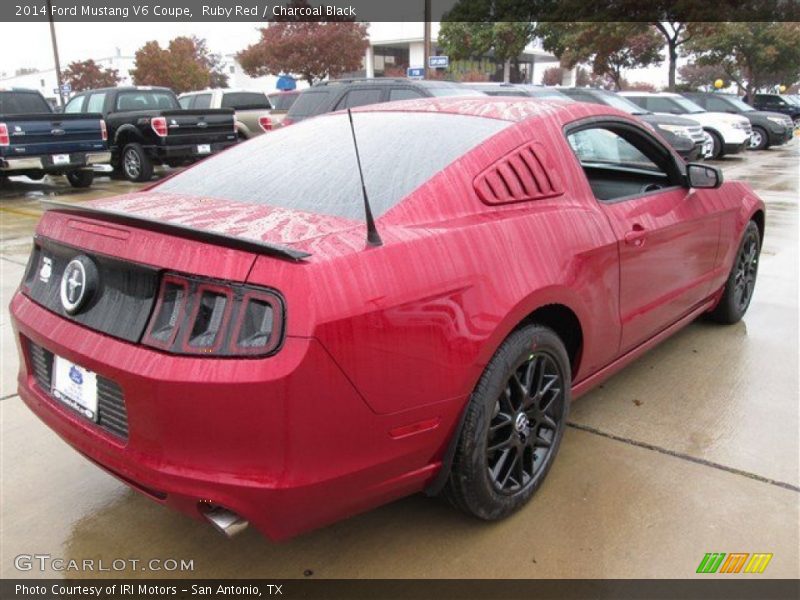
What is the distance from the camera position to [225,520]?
1.84 metres

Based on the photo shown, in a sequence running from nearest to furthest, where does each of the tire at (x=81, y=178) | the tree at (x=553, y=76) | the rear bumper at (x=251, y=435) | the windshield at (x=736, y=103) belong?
1. the rear bumper at (x=251, y=435)
2. the tire at (x=81, y=178)
3. the windshield at (x=736, y=103)
4. the tree at (x=553, y=76)

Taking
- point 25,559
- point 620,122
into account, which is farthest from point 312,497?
point 620,122

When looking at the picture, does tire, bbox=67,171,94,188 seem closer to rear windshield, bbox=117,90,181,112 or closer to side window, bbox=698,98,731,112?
rear windshield, bbox=117,90,181,112

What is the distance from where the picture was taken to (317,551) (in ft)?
7.61

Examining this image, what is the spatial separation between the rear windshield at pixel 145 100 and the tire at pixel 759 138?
16900 millimetres

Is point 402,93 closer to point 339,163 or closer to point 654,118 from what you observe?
point 339,163

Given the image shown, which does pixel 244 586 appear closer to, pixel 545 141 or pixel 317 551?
pixel 317 551

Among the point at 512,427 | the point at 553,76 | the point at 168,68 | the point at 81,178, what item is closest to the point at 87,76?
the point at 168,68

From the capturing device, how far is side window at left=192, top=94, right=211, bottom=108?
15234 mm

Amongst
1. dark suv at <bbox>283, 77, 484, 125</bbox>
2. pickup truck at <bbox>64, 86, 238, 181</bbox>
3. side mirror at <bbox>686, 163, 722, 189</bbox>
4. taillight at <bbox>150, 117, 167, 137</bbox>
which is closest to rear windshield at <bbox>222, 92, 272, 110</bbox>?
pickup truck at <bbox>64, 86, 238, 181</bbox>

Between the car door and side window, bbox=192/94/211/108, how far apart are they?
12975 millimetres

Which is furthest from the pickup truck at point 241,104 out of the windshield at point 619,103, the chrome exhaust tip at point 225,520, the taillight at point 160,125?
the chrome exhaust tip at point 225,520

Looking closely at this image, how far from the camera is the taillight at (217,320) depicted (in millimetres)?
1724

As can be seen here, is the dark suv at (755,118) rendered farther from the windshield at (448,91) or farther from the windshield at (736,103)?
the windshield at (448,91)
